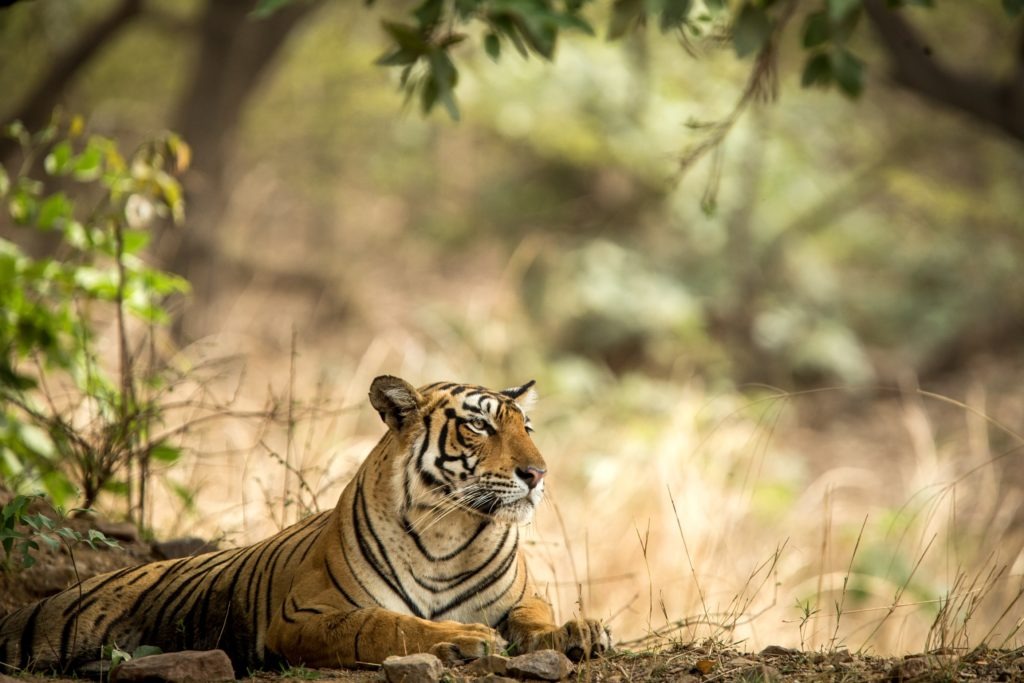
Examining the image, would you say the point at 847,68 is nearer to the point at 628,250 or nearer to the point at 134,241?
the point at 134,241

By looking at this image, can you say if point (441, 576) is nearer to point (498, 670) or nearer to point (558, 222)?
point (498, 670)

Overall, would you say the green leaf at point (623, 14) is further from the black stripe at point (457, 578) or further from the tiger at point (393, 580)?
the black stripe at point (457, 578)

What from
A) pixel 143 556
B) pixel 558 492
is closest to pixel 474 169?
pixel 558 492

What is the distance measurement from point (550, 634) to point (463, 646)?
300mm

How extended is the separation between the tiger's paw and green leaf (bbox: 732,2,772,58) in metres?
2.18

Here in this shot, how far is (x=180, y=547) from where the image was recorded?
15.7ft

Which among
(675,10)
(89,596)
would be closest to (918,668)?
(675,10)

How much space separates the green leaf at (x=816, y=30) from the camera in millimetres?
4270

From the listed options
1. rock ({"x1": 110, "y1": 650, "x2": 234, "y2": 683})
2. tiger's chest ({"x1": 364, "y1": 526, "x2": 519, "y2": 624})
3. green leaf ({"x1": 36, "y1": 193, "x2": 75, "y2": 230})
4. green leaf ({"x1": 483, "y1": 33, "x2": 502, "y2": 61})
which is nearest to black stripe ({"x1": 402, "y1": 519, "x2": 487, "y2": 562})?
tiger's chest ({"x1": 364, "y1": 526, "x2": 519, "y2": 624})

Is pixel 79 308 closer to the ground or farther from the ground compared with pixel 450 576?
farther from the ground

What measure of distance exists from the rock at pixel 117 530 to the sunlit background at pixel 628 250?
11.8 ft

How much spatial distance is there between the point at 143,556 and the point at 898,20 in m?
6.09

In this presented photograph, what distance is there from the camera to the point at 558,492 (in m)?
8.44

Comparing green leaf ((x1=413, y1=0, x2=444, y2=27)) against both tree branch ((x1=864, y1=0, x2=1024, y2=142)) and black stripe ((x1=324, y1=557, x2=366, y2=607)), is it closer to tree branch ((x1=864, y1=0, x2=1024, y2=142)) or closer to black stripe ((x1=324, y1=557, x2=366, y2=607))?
black stripe ((x1=324, y1=557, x2=366, y2=607))
